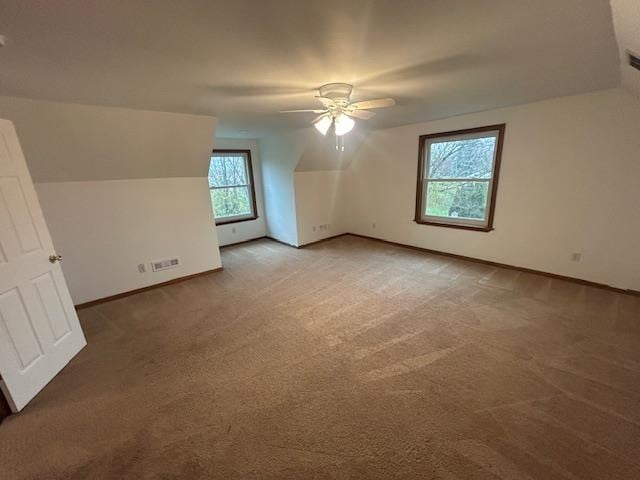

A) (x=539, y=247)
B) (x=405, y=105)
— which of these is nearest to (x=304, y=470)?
(x=405, y=105)

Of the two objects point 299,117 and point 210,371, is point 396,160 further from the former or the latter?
point 210,371

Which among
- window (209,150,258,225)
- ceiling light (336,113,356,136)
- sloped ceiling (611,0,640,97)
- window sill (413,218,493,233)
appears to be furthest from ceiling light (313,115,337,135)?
window (209,150,258,225)

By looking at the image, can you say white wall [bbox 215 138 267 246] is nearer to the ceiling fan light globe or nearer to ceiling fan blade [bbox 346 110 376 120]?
the ceiling fan light globe

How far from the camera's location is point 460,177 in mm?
4109

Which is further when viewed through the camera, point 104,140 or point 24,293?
point 104,140

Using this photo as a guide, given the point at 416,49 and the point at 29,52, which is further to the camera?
the point at 416,49

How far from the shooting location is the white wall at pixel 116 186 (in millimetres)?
2570

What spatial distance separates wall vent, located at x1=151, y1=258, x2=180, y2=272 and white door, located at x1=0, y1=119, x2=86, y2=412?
1.37 metres

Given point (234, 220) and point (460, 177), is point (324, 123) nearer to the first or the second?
point (460, 177)

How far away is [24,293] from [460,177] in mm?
5184

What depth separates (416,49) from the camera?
5.58 feet

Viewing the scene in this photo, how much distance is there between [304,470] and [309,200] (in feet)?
14.6

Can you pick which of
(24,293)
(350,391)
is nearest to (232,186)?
(24,293)

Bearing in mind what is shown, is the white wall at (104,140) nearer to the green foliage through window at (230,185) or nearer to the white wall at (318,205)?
the green foliage through window at (230,185)
